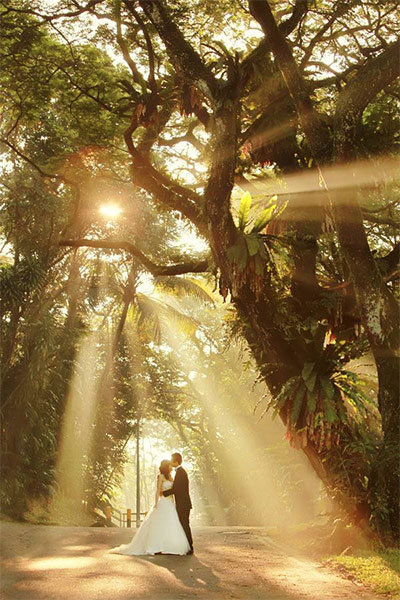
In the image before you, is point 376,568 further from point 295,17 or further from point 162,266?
point 295,17

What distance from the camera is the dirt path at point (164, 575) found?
7.73 meters

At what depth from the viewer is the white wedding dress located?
11992 mm

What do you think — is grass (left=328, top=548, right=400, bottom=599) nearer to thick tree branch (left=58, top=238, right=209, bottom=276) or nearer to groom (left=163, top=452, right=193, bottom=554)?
groom (left=163, top=452, right=193, bottom=554)

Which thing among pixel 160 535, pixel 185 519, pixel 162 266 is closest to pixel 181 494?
pixel 185 519

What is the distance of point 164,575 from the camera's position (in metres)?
9.23

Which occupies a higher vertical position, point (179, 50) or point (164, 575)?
point (179, 50)

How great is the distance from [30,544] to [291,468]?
476 inches

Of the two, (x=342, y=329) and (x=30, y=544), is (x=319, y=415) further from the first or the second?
(x=30, y=544)

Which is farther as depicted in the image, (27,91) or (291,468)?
(291,468)

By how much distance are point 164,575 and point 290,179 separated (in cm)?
974

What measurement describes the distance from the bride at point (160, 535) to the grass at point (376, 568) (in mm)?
2624

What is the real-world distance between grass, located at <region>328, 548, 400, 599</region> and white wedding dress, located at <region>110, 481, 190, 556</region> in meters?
2.61

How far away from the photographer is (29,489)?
24.5 metres

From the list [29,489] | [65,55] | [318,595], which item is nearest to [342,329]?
[318,595]
